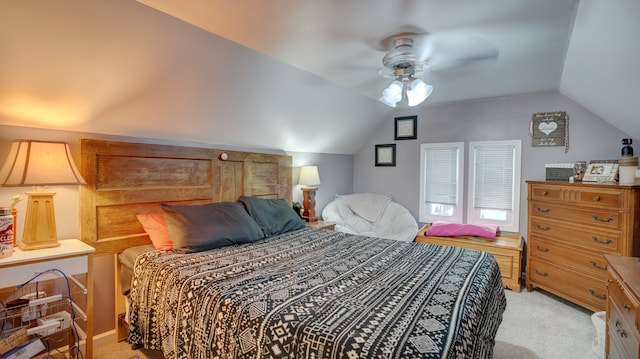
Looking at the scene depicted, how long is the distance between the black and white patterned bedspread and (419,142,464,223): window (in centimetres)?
210

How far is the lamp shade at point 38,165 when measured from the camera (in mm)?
1725

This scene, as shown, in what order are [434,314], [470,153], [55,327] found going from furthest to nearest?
[470,153]
[55,327]
[434,314]

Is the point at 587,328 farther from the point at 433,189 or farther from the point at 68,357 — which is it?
the point at 68,357

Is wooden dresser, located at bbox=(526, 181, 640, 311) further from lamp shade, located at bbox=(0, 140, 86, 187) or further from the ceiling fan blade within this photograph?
lamp shade, located at bbox=(0, 140, 86, 187)

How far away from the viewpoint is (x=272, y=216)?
3.01 meters

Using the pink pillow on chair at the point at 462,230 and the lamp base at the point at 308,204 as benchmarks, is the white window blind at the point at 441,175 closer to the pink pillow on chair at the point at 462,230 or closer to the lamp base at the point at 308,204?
the pink pillow on chair at the point at 462,230

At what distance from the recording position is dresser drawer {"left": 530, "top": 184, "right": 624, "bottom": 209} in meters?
2.53

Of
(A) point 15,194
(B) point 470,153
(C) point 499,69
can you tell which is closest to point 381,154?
(B) point 470,153

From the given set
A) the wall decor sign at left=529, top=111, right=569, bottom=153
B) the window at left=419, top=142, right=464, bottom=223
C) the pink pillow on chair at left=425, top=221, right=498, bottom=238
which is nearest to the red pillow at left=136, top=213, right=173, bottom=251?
the pink pillow on chair at left=425, top=221, right=498, bottom=238

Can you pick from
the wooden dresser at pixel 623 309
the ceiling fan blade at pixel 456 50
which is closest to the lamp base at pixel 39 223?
the ceiling fan blade at pixel 456 50

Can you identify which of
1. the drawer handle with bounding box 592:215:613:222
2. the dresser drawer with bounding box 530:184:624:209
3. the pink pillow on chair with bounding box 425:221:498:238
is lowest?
the pink pillow on chair with bounding box 425:221:498:238

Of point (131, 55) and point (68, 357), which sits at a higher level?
point (131, 55)

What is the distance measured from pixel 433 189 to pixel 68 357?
4.22 metres

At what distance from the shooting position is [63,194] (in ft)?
7.03
